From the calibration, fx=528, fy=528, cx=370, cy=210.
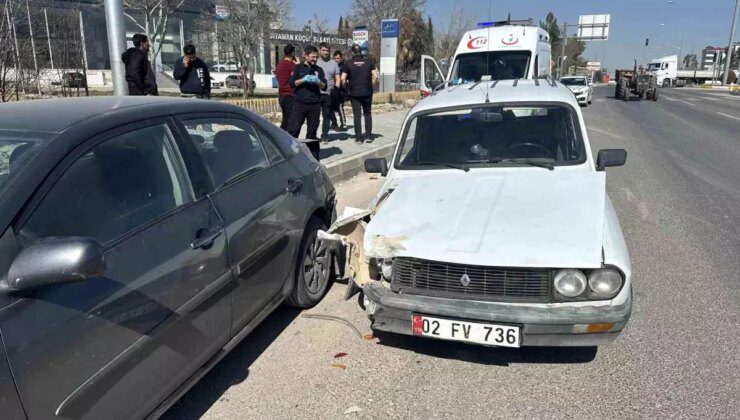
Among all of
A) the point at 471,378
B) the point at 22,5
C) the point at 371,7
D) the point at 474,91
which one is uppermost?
the point at 371,7

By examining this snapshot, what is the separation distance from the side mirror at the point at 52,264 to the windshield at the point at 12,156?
346mm

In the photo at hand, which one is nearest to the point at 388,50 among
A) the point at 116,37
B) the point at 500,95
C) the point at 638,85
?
the point at 116,37

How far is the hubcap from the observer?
3.91 meters

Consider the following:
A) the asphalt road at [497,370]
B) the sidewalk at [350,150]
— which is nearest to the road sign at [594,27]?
the sidewalk at [350,150]

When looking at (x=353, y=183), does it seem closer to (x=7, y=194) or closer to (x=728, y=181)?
(x=728, y=181)

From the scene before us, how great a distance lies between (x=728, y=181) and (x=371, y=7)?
35292mm

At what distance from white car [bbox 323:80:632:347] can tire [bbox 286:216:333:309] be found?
431 mm

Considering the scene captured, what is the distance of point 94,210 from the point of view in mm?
2170

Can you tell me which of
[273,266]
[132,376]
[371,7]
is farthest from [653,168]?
[371,7]

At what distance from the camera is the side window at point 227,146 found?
9.76 ft

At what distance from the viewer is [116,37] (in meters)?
7.06

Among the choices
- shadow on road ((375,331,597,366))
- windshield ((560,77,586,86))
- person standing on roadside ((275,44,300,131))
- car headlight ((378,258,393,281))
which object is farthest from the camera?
windshield ((560,77,586,86))

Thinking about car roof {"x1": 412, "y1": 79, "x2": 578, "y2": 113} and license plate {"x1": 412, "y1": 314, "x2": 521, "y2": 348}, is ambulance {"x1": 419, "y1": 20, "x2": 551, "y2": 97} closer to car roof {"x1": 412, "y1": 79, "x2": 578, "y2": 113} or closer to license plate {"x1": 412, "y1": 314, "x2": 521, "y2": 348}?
car roof {"x1": 412, "y1": 79, "x2": 578, "y2": 113}

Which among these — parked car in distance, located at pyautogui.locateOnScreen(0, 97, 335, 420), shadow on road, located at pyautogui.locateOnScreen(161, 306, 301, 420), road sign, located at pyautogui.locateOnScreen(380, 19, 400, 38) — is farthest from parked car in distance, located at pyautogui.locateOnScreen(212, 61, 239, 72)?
parked car in distance, located at pyautogui.locateOnScreen(0, 97, 335, 420)
